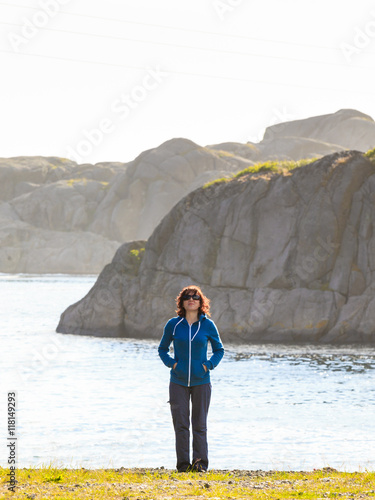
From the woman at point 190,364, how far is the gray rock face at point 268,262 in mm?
33488

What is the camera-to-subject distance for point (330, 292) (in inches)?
1815

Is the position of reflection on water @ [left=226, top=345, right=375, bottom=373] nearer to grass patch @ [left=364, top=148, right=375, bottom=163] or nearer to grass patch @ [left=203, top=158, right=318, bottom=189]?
grass patch @ [left=364, top=148, right=375, bottom=163]

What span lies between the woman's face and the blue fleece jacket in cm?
20

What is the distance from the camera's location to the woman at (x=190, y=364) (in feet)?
39.4

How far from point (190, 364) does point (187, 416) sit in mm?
885

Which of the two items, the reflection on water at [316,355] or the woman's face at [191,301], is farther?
the reflection on water at [316,355]

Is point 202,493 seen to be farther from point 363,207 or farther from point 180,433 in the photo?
point 363,207

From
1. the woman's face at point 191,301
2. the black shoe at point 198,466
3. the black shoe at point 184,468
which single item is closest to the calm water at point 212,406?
the black shoe at point 184,468

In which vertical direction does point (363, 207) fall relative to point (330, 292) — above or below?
above

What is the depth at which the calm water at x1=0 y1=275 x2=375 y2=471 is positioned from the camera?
18.2 metres

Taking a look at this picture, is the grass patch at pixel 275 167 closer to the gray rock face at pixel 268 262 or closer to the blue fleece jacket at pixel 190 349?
the gray rock face at pixel 268 262

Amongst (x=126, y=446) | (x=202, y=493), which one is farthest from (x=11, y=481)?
(x=126, y=446)

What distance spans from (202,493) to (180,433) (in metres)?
2.16

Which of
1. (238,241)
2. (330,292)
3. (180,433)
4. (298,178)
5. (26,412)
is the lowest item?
(26,412)
